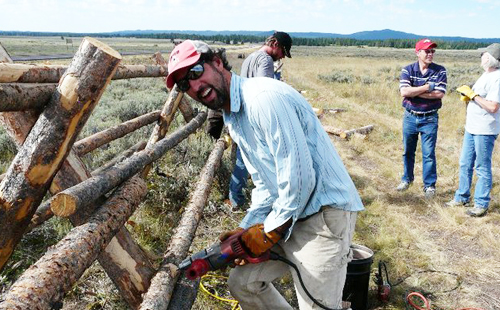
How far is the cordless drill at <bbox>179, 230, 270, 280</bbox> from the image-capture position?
236 cm

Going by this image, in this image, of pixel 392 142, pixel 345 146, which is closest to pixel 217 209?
pixel 345 146

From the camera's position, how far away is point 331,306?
2402 millimetres

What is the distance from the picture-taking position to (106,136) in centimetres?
453

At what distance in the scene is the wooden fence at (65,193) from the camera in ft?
6.09

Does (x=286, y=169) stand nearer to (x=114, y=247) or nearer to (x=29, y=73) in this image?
(x=114, y=247)

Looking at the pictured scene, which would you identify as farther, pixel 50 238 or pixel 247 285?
pixel 50 238

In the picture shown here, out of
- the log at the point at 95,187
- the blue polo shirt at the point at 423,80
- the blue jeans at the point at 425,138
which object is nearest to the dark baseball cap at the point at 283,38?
the log at the point at 95,187

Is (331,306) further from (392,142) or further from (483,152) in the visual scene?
(392,142)

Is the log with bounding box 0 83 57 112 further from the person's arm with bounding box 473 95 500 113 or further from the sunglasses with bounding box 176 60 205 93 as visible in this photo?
the person's arm with bounding box 473 95 500 113

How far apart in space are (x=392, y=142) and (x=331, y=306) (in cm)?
741

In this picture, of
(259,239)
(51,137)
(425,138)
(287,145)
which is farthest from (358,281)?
(425,138)

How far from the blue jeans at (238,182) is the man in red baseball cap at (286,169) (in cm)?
235

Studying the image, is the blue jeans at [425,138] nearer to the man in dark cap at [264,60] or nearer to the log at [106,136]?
the man in dark cap at [264,60]

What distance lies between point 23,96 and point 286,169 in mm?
1355
